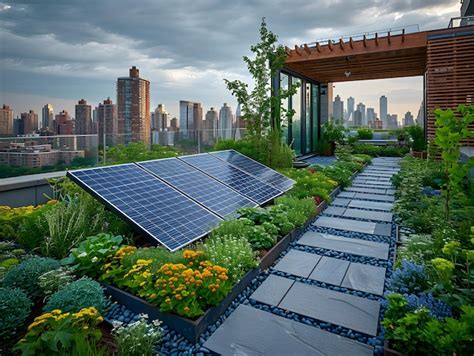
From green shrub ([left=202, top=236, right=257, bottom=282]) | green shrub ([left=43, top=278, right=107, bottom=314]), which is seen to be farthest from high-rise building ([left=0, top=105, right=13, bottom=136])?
green shrub ([left=202, top=236, right=257, bottom=282])

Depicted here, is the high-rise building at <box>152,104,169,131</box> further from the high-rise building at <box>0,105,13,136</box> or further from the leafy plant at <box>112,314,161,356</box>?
the leafy plant at <box>112,314,161,356</box>

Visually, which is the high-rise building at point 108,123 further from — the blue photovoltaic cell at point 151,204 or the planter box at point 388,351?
the planter box at point 388,351

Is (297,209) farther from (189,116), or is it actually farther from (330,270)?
(189,116)

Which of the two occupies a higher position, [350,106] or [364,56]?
[350,106]

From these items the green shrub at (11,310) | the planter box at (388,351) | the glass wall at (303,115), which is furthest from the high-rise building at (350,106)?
the green shrub at (11,310)

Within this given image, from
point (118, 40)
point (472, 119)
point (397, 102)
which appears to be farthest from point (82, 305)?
point (397, 102)

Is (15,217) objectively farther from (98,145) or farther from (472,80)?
(472,80)

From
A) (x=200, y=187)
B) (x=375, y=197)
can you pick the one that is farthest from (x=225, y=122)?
(x=200, y=187)
